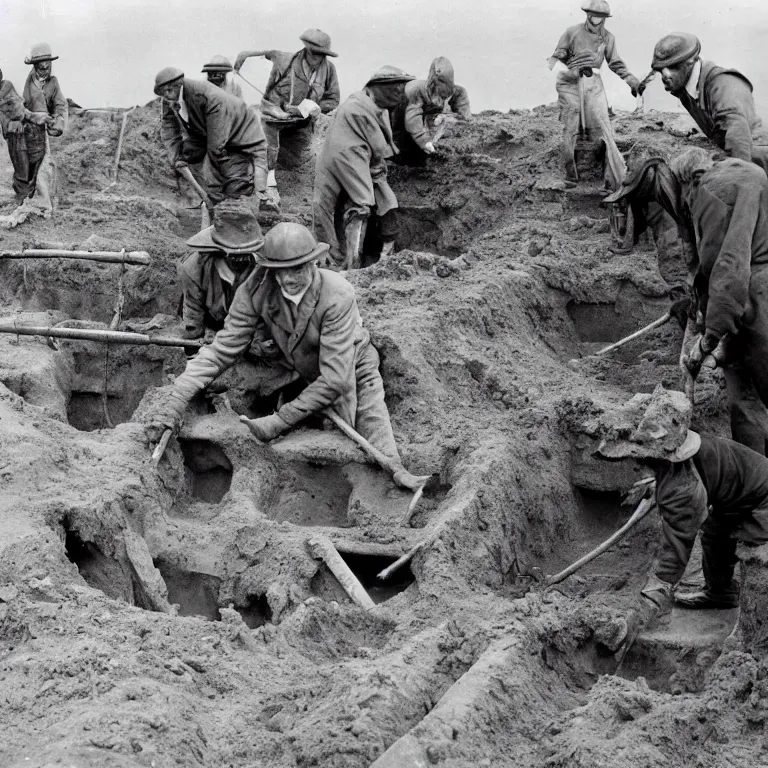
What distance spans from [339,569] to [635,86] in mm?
7603

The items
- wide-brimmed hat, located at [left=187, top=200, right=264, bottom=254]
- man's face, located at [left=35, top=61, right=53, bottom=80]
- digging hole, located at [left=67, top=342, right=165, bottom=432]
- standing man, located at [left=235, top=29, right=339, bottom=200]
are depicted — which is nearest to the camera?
wide-brimmed hat, located at [left=187, top=200, right=264, bottom=254]

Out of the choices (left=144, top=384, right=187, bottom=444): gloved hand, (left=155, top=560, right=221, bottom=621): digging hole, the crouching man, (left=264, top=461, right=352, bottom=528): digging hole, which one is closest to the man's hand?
the crouching man

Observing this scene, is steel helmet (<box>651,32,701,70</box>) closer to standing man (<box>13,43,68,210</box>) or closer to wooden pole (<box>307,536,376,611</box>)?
wooden pole (<box>307,536,376,611</box>)

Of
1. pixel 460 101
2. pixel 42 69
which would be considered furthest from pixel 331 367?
pixel 42 69

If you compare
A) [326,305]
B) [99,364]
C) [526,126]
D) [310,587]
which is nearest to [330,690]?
[310,587]

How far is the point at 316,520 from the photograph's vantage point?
20.9 ft

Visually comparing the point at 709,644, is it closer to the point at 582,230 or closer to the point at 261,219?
the point at 582,230

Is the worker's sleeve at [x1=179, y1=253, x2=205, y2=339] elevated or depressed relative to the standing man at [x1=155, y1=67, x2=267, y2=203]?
depressed

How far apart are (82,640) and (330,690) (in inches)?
40.3

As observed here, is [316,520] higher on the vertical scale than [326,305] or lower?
lower

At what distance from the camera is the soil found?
3883mm

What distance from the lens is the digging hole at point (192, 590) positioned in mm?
5757

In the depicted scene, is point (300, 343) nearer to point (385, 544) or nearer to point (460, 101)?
point (385, 544)

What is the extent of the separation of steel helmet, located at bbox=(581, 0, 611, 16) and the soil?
169 centimetres
